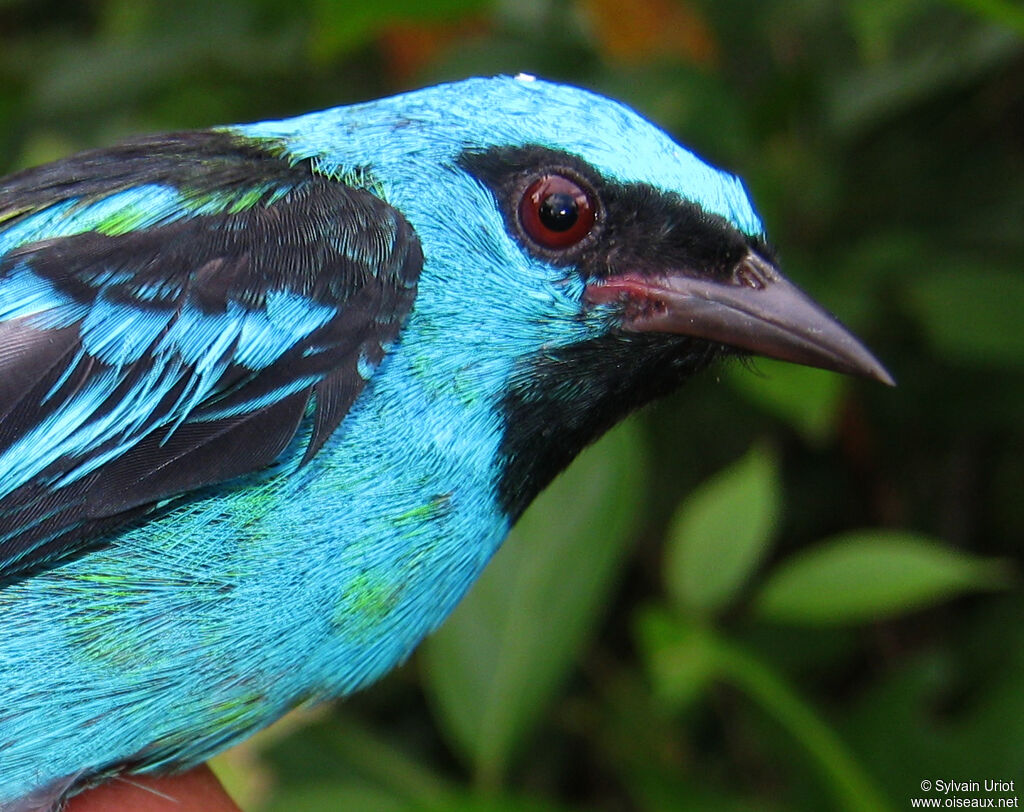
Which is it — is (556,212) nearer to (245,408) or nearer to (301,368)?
(301,368)

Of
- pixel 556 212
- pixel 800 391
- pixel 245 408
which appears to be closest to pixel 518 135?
pixel 556 212

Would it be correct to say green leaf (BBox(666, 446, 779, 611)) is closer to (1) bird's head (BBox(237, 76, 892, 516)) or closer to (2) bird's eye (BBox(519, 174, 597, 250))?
(1) bird's head (BBox(237, 76, 892, 516))

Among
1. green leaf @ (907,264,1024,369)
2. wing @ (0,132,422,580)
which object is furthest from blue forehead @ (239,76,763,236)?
green leaf @ (907,264,1024,369)

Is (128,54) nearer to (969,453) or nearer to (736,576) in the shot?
(736,576)

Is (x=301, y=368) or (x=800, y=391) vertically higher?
(x=800, y=391)

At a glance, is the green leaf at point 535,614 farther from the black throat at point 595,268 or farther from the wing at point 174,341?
the wing at point 174,341

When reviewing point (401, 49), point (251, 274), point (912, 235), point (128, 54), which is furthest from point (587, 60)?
point (251, 274)
